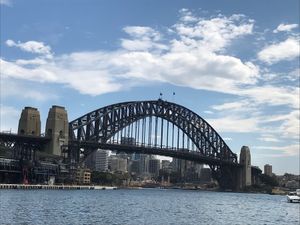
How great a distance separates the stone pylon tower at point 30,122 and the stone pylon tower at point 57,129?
2.79 meters

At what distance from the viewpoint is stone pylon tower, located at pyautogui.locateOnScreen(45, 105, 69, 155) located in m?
155

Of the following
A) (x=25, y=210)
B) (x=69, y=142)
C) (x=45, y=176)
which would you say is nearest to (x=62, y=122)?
(x=69, y=142)

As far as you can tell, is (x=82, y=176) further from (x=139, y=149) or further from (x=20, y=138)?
(x=20, y=138)

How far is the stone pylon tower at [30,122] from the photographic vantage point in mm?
154750

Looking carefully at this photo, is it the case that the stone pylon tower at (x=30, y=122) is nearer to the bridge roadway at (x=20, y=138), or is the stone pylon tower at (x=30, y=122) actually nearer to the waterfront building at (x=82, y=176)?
the bridge roadway at (x=20, y=138)

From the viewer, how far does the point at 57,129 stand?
156125 mm

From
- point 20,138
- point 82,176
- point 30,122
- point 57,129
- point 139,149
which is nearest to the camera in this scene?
point 20,138

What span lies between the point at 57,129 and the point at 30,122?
7856 millimetres

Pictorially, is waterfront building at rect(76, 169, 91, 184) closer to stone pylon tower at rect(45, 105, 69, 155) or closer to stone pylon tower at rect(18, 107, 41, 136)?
stone pylon tower at rect(45, 105, 69, 155)

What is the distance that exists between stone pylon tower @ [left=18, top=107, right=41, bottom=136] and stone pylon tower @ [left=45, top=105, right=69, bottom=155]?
110 inches

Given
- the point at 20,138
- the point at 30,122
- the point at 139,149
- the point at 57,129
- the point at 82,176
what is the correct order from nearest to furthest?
the point at 20,138 → the point at 57,129 → the point at 30,122 → the point at 139,149 → the point at 82,176

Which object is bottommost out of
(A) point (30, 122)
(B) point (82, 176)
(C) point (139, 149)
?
(B) point (82, 176)

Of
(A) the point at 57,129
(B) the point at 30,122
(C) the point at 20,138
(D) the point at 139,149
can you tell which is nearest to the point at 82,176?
(D) the point at 139,149

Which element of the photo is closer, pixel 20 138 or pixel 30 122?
pixel 20 138
